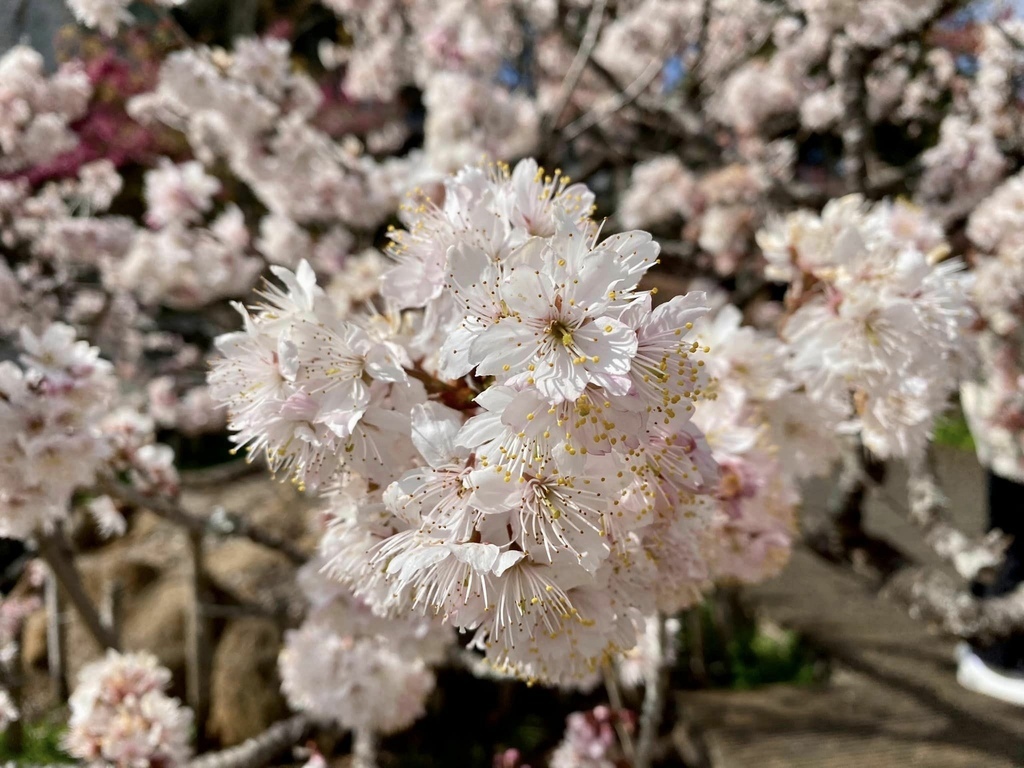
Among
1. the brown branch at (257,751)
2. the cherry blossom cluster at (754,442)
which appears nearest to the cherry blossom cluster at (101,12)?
the cherry blossom cluster at (754,442)

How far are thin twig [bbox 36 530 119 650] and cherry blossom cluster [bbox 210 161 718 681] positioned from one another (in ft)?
4.87

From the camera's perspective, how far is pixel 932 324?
3.66 feet

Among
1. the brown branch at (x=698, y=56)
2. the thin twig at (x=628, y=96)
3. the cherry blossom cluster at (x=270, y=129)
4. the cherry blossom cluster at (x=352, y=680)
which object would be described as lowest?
the cherry blossom cluster at (x=352, y=680)

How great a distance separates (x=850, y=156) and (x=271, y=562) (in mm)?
3862

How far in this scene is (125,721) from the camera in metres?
1.55

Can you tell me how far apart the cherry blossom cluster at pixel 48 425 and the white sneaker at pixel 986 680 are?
3.61 metres

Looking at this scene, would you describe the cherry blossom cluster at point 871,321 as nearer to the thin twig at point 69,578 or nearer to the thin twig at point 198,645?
the thin twig at point 69,578

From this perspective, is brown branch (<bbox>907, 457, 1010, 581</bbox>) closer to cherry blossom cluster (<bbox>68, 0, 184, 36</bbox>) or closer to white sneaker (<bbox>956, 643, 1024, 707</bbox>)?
white sneaker (<bbox>956, 643, 1024, 707</bbox>)

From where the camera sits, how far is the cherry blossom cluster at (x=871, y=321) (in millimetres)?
1114

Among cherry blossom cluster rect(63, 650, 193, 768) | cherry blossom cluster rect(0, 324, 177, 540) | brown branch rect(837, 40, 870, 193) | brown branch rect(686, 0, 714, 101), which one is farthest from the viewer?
brown branch rect(686, 0, 714, 101)

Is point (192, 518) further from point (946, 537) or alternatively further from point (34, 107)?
point (946, 537)

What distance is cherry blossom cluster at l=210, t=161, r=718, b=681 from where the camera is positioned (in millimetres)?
742

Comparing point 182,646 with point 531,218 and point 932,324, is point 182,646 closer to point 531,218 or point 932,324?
point 531,218

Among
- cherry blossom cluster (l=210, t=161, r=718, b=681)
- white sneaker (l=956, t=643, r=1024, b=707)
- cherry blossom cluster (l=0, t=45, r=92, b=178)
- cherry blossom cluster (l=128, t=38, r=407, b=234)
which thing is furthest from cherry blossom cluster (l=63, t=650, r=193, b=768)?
white sneaker (l=956, t=643, r=1024, b=707)
